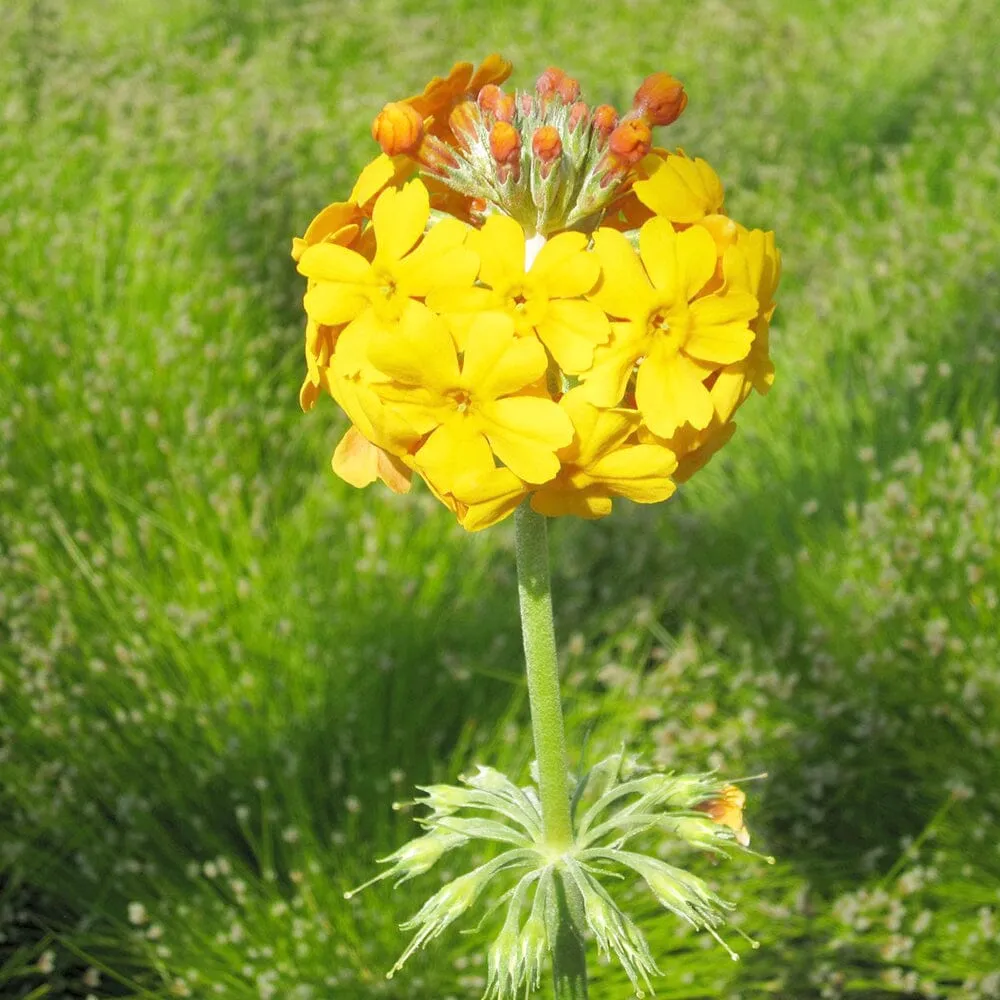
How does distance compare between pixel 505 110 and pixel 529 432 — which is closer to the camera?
pixel 529 432

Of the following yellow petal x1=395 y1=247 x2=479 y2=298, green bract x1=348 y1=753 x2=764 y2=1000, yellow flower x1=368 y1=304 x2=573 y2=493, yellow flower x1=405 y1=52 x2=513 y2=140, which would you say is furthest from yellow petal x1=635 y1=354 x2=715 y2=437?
green bract x1=348 y1=753 x2=764 y2=1000

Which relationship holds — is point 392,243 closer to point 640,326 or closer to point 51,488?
point 640,326

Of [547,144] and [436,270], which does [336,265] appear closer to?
[436,270]

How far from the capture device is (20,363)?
12.6 ft

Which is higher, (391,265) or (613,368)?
(391,265)

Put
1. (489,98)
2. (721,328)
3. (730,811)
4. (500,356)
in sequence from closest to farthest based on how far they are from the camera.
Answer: (500,356) < (721,328) < (489,98) < (730,811)

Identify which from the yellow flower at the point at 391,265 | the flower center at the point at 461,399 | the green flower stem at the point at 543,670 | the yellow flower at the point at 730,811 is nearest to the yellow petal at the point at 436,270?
the yellow flower at the point at 391,265

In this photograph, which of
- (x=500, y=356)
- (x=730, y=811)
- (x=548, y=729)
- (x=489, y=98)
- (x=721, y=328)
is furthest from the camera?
(x=730, y=811)

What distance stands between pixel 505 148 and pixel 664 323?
26 centimetres

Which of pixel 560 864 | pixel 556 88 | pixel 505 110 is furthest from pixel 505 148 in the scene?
pixel 560 864

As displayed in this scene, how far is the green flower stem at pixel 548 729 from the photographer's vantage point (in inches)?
66.6

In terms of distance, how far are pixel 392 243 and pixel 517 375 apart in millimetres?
210

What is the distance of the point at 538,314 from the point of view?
4.73 feet

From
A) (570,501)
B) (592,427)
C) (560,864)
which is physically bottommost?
(560,864)
